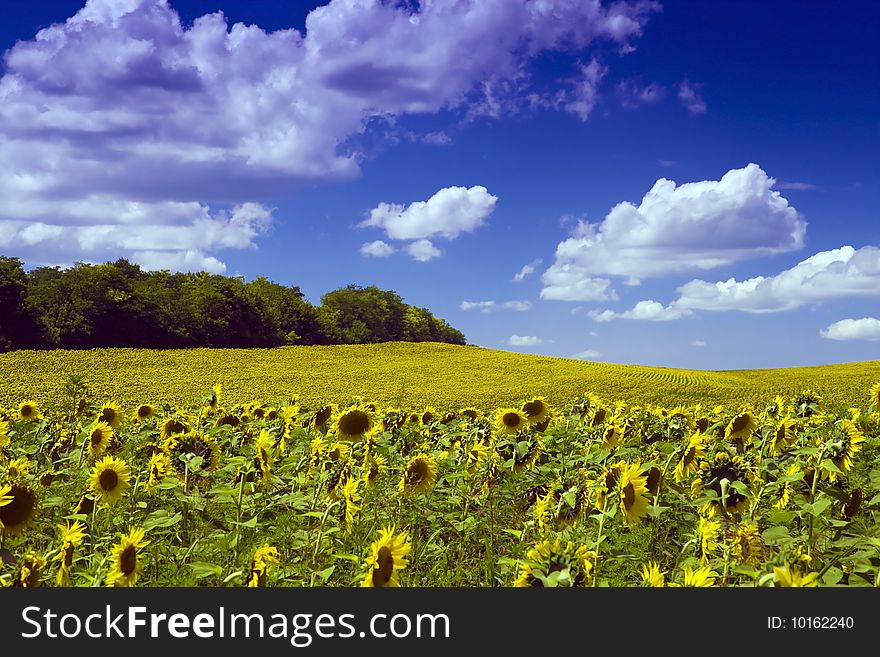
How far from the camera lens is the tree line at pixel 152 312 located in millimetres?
46875

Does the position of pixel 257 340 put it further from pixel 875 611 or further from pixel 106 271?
pixel 875 611

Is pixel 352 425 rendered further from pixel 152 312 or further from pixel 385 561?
pixel 152 312

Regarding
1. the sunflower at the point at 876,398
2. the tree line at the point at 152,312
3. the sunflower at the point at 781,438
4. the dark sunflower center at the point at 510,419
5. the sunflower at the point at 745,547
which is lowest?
the sunflower at the point at 745,547

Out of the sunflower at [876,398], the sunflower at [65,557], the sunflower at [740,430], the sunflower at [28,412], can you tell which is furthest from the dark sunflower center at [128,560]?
the sunflower at [876,398]

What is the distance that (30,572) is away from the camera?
3.43 metres

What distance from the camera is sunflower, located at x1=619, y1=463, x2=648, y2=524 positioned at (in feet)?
12.5

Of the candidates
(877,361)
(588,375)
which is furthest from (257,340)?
(877,361)

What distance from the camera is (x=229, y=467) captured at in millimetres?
5422

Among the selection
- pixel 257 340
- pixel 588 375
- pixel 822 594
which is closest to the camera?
pixel 822 594

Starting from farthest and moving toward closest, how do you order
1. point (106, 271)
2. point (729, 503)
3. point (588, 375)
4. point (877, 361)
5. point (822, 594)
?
point (877, 361), point (106, 271), point (588, 375), point (729, 503), point (822, 594)

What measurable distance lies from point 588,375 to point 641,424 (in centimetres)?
3708

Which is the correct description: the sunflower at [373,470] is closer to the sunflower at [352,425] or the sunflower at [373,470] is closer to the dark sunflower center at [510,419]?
the sunflower at [352,425]

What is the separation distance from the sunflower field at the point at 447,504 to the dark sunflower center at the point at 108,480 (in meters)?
0.02

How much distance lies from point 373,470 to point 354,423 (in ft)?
2.11
